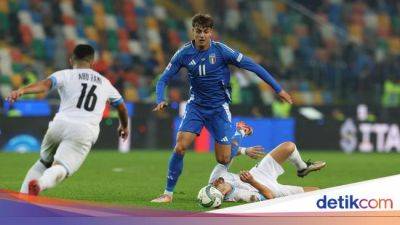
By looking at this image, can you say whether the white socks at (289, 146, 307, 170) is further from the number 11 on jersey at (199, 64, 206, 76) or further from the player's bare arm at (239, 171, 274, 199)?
the number 11 on jersey at (199, 64, 206, 76)

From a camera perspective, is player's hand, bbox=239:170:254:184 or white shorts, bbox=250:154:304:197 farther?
white shorts, bbox=250:154:304:197

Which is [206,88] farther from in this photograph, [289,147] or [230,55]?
[289,147]

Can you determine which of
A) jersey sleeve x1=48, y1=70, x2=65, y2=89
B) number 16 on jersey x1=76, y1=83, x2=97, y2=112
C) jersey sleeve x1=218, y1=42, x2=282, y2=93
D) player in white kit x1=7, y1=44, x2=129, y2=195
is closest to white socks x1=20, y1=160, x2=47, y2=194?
player in white kit x1=7, y1=44, x2=129, y2=195

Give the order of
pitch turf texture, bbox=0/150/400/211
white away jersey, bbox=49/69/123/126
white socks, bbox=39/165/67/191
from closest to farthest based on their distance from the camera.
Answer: white socks, bbox=39/165/67/191 → white away jersey, bbox=49/69/123/126 → pitch turf texture, bbox=0/150/400/211

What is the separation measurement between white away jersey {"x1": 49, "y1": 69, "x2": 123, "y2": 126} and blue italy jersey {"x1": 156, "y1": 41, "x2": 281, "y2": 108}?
1.68 meters

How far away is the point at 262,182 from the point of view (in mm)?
10586

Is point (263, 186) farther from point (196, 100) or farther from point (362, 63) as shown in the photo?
point (362, 63)

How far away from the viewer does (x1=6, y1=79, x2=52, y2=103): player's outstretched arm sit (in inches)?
355

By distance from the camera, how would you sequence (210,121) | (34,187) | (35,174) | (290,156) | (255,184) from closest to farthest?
(34,187) < (35,174) < (255,184) < (290,156) < (210,121)

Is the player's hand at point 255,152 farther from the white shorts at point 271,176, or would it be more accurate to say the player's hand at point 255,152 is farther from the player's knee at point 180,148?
the player's knee at point 180,148

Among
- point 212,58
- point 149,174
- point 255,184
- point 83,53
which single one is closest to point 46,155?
point 83,53

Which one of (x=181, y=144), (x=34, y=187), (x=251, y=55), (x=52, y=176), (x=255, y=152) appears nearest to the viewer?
(x=34, y=187)

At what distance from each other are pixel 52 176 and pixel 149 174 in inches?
263

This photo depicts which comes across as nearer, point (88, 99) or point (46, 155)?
point (88, 99)
